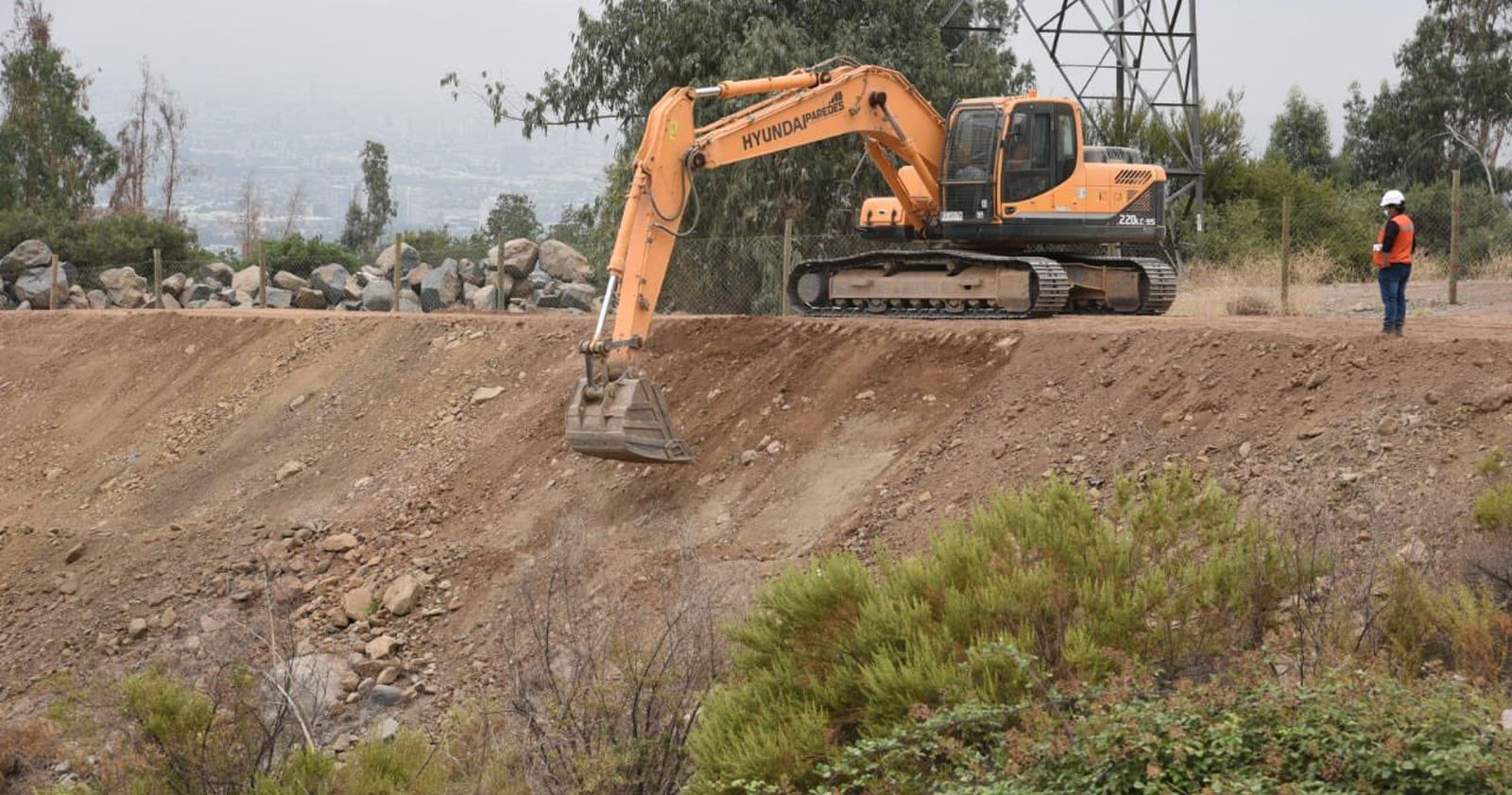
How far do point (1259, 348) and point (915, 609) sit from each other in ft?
20.9

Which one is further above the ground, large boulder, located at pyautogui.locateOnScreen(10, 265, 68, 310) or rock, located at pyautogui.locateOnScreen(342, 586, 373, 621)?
large boulder, located at pyautogui.locateOnScreen(10, 265, 68, 310)

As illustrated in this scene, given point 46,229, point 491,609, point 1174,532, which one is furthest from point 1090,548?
point 46,229

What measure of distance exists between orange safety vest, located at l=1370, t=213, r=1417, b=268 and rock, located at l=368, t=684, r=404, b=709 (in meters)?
8.34

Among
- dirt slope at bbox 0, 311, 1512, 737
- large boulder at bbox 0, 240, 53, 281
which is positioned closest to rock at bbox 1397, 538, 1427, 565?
dirt slope at bbox 0, 311, 1512, 737

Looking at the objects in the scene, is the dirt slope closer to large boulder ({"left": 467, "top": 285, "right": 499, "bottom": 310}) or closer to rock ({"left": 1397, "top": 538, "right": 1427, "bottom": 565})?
rock ({"left": 1397, "top": 538, "right": 1427, "bottom": 565})

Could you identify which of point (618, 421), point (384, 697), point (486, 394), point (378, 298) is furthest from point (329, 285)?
point (384, 697)

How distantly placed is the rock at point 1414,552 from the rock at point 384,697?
719 cm

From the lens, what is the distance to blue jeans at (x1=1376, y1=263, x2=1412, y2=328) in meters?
13.6

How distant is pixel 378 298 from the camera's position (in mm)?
29891

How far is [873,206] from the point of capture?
19.1 meters

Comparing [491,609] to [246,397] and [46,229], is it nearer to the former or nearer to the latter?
[246,397]

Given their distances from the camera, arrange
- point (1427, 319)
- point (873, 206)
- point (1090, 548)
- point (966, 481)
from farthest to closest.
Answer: point (873, 206), point (1427, 319), point (966, 481), point (1090, 548)

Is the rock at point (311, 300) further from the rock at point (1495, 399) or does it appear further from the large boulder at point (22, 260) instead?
the rock at point (1495, 399)

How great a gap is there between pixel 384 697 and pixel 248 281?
22.1 m
